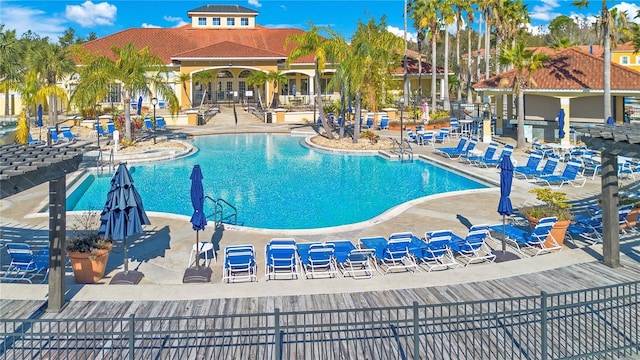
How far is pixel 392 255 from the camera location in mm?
11562

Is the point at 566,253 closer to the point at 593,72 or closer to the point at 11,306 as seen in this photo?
the point at 11,306

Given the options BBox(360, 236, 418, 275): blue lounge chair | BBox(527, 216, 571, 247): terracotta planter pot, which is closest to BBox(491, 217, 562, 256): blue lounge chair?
BBox(527, 216, 571, 247): terracotta planter pot

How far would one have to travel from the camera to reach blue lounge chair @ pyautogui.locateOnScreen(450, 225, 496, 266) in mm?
11938

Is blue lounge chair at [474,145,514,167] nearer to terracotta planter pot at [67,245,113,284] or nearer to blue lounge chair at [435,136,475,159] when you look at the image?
blue lounge chair at [435,136,475,159]

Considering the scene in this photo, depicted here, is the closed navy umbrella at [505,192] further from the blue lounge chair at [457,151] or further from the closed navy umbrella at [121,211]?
the blue lounge chair at [457,151]

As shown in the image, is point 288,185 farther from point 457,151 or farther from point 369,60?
point 369,60

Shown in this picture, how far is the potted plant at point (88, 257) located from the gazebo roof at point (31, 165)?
2.09 m

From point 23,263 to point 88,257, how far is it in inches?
56.6

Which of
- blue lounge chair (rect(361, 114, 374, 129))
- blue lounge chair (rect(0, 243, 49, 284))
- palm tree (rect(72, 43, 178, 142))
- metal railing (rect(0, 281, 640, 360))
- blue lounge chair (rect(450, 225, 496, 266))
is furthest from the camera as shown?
blue lounge chair (rect(361, 114, 374, 129))

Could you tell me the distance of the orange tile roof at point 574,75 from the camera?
1155 inches

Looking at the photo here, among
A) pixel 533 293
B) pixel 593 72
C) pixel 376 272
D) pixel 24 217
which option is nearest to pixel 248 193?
pixel 24 217

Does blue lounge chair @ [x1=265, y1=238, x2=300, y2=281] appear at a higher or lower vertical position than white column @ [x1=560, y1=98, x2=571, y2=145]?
lower

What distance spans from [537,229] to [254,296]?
6.60m

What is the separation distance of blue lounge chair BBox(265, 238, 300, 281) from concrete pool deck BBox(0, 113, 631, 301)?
0.91ft
